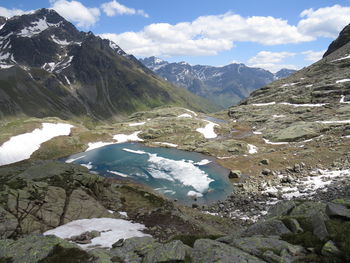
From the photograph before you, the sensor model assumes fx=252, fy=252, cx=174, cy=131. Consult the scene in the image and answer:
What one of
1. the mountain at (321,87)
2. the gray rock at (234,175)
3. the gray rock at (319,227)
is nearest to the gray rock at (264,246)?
the gray rock at (319,227)

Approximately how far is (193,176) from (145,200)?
1098 inches

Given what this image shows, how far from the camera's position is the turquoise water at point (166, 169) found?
55.6 meters

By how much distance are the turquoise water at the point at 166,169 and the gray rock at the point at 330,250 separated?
3796 centimetres

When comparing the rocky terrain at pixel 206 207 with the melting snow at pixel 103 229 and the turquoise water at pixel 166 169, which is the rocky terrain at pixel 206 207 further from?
the turquoise water at pixel 166 169

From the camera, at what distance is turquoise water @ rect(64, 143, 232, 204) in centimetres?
5558

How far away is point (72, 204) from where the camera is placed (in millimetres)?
31312

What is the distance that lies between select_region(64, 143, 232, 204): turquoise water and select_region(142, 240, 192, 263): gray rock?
35.8m

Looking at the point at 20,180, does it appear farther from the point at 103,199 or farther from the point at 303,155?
the point at 303,155

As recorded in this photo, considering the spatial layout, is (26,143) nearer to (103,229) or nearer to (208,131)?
(208,131)

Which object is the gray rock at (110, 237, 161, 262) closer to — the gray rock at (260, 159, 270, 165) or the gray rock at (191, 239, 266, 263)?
the gray rock at (191, 239, 266, 263)

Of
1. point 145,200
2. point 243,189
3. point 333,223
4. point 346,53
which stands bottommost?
point 243,189

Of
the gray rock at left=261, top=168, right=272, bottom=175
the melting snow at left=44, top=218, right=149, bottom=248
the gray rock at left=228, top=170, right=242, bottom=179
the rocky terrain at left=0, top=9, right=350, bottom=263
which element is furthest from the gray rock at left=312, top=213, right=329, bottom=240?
the gray rock at left=261, top=168, right=272, bottom=175

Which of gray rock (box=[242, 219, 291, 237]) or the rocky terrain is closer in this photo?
the rocky terrain

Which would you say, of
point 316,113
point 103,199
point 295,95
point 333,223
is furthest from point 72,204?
point 295,95
